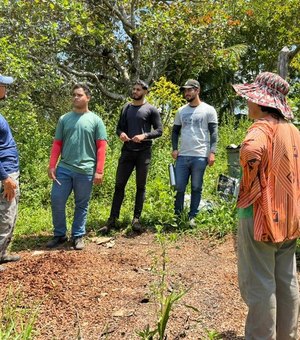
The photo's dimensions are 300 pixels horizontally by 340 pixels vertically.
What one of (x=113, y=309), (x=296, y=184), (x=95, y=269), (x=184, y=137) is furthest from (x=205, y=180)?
(x=296, y=184)

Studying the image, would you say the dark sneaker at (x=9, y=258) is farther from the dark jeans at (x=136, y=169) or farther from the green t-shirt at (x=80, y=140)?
the dark jeans at (x=136, y=169)

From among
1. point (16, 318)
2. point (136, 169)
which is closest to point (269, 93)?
point (16, 318)

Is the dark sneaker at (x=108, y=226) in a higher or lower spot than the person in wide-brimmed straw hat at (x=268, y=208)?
lower

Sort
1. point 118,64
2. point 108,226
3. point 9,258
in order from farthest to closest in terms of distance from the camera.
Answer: point 118,64 → point 108,226 → point 9,258

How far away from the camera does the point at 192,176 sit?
213 inches

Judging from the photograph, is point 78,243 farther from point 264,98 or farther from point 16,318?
point 264,98

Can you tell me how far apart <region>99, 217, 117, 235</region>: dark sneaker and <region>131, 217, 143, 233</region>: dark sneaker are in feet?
0.85

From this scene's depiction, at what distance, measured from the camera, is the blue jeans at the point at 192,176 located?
211 inches

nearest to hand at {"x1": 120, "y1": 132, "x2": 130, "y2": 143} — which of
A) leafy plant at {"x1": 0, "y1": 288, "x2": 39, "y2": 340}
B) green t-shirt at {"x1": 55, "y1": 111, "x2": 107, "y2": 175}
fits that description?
green t-shirt at {"x1": 55, "y1": 111, "x2": 107, "y2": 175}

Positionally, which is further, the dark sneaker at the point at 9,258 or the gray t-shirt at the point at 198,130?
the gray t-shirt at the point at 198,130

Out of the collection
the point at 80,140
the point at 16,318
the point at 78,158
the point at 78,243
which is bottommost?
the point at 16,318

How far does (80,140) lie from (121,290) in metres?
1.91

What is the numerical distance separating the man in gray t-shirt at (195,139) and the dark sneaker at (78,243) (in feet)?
4.48

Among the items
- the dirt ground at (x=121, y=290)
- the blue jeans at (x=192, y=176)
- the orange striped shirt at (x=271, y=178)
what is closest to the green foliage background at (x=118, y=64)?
the blue jeans at (x=192, y=176)
